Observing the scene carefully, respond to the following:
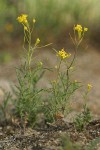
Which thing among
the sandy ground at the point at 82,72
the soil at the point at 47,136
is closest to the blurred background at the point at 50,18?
the sandy ground at the point at 82,72

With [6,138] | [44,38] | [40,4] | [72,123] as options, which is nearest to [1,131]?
[6,138]

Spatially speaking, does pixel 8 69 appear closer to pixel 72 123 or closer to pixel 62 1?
pixel 62 1

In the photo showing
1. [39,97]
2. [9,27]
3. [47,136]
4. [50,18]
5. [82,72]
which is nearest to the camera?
[47,136]

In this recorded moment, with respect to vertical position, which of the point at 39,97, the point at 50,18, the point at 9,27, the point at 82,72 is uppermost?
the point at 50,18

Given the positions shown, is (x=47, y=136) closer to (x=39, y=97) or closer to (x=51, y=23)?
(x=39, y=97)

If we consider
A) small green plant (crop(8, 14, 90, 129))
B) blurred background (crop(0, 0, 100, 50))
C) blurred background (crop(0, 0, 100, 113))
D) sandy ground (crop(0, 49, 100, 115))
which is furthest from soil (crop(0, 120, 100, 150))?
blurred background (crop(0, 0, 100, 50))

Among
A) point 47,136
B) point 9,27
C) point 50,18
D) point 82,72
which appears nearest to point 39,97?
point 47,136
